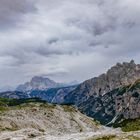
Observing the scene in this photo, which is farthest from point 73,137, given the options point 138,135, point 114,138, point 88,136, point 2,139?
point 2,139

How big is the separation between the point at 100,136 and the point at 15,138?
2384cm

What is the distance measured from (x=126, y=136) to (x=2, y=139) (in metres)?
35.6

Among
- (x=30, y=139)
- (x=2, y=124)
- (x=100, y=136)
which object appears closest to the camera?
(x=100, y=136)

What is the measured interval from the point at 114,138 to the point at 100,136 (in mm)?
4841

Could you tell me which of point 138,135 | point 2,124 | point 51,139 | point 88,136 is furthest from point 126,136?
point 2,124

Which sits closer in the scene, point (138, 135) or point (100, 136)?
point (138, 135)

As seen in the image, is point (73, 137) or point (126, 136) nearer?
point (126, 136)

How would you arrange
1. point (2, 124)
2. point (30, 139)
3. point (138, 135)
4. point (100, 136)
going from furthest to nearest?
point (2, 124)
point (30, 139)
point (100, 136)
point (138, 135)

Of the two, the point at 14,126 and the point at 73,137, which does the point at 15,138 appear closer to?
the point at 73,137

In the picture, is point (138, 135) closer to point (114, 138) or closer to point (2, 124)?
point (114, 138)

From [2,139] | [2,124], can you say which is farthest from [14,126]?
[2,139]

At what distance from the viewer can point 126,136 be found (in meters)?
74.0

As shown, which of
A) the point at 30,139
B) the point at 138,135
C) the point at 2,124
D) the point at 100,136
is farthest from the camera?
the point at 2,124

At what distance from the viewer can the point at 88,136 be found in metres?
80.2
